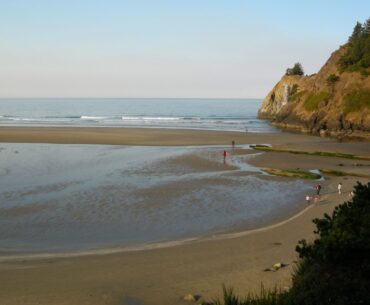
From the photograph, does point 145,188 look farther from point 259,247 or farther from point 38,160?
point 38,160

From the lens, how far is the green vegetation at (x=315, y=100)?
7369cm

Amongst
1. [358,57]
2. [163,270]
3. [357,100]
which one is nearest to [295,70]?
[358,57]

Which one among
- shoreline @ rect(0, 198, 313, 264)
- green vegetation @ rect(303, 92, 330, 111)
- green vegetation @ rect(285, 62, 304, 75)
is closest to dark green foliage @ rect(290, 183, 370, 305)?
shoreline @ rect(0, 198, 313, 264)

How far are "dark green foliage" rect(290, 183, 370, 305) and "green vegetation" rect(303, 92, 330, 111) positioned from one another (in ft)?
227

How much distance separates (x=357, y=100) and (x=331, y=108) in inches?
192

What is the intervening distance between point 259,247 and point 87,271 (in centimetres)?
625

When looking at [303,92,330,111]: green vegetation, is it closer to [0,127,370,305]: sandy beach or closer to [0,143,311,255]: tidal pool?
[0,143,311,255]: tidal pool

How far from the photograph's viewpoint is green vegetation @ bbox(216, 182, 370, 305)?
21.3 feet

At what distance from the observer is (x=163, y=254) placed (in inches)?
603

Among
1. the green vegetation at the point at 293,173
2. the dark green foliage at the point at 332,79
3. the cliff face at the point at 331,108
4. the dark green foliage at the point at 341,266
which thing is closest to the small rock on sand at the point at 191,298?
Result: the dark green foliage at the point at 341,266

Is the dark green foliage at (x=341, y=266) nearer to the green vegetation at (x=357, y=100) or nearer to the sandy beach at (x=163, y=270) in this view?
the sandy beach at (x=163, y=270)

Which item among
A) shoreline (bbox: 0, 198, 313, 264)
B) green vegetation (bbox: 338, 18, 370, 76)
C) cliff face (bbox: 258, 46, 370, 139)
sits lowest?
shoreline (bbox: 0, 198, 313, 264)

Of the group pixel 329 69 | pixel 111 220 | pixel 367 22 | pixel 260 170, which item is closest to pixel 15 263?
pixel 111 220

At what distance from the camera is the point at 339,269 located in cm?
686
